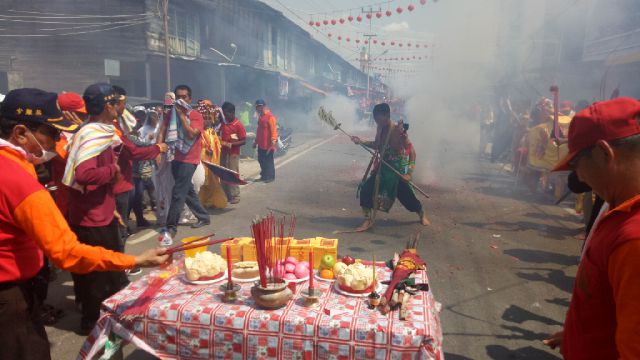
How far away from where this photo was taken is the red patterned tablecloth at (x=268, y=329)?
2543mm

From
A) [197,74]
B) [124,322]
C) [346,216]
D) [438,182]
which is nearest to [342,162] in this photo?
[438,182]

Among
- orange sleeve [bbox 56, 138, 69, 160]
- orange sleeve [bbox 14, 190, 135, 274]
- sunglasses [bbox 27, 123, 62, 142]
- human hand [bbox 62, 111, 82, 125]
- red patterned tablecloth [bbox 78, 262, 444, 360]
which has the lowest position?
red patterned tablecloth [bbox 78, 262, 444, 360]

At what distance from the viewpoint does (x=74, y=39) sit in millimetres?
20297

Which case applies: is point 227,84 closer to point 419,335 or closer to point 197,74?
point 197,74

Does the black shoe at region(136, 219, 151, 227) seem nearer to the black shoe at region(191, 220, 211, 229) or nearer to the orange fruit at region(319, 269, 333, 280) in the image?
the black shoe at region(191, 220, 211, 229)

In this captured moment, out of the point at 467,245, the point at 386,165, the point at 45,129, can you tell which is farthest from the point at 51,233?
the point at 467,245

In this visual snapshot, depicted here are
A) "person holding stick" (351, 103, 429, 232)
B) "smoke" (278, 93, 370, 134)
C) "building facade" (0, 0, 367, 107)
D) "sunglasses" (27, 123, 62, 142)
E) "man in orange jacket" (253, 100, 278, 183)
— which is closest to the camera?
"sunglasses" (27, 123, 62, 142)

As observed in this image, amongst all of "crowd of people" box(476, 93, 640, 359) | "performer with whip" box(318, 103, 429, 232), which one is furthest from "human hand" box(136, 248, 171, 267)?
"performer with whip" box(318, 103, 429, 232)

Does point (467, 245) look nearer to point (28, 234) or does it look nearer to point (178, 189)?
point (178, 189)

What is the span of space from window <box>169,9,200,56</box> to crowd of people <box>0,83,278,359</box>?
47.5ft

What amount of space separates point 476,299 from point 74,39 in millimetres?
21973

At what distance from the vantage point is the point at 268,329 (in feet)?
8.70

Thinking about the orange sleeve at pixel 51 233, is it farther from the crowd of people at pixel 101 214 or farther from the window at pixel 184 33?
the window at pixel 184 33

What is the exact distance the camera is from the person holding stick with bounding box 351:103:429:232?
714 centimetres
